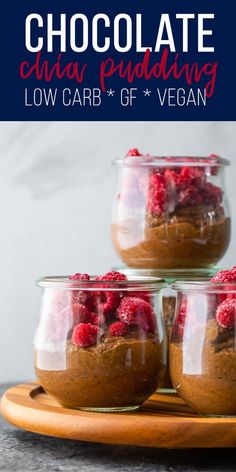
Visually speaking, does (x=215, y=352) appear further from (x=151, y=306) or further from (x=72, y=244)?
(x=72, y=244)

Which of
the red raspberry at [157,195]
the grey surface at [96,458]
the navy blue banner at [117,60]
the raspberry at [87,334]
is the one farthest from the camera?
the navy blue banner at [117,60]

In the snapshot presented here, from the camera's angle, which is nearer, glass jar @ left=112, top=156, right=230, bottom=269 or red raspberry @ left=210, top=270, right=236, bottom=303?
red raspberry @ left=210, top=270, right=236, bottom=303

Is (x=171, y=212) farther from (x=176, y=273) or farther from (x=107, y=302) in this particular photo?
(x=107, y=302)

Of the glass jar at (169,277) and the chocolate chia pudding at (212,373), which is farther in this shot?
the glass jar at (169,277)

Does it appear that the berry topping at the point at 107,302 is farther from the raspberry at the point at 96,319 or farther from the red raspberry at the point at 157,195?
the red raspberry at the point at 157,195

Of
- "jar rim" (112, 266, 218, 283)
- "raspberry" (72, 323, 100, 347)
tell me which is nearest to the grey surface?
"raspberry" (72, 323, 100, 347)

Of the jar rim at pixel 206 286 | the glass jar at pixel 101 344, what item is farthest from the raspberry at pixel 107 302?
the jar rim at pixel 206 286

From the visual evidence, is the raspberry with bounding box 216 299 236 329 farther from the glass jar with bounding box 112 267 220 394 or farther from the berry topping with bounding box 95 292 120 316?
the glass jar with bounding box 112 267 220 394
